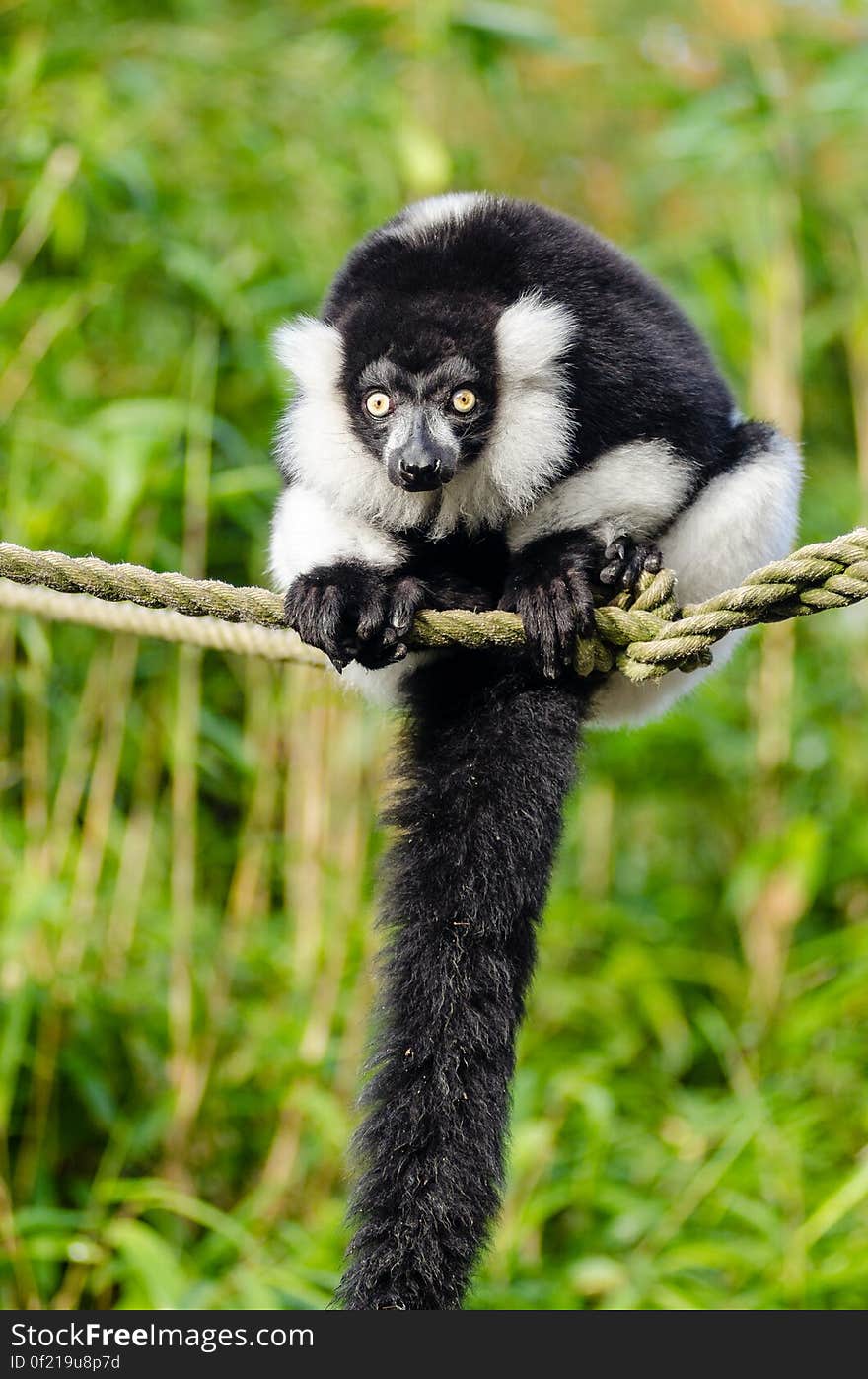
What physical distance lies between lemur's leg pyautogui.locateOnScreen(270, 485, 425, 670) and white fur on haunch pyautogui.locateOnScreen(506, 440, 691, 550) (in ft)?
0.94

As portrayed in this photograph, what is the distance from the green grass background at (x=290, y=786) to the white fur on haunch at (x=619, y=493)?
1379 mm

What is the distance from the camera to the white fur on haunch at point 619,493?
8.18 feet

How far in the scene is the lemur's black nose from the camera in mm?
2393

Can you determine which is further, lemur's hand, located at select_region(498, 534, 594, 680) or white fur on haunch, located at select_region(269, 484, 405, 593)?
white fur on haunch, located at select_region(269, 484, 405, 593)

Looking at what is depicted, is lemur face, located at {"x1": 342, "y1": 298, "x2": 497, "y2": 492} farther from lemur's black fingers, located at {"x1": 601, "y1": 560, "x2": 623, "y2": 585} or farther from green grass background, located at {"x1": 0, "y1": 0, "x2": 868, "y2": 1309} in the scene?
green grass background, located at {"x1": 0, "y1": 0, "x2": 868, "y2": 1309}

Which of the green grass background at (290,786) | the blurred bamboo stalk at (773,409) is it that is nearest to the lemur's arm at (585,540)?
the green grass background at (290,786)

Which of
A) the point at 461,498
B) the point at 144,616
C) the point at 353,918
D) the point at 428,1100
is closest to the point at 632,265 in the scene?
the point at 461,498

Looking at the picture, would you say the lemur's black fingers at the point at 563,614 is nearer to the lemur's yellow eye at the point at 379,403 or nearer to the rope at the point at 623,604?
the rope at the point at 623,604

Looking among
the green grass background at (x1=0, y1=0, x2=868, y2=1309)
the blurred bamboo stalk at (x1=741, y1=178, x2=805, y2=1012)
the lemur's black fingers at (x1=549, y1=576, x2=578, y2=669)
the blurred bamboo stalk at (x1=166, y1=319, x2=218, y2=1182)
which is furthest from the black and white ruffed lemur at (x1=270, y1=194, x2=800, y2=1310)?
the blurred bamboo stalk at (x1=741, y1=178, x2=805, y2=1012)

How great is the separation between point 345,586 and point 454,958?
660 mm

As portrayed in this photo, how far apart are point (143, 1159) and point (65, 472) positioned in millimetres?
1915

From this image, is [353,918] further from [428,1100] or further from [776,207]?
[776,207]

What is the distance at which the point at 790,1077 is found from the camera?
12.9 feet

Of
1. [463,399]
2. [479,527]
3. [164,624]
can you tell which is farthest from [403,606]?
[164,624]
